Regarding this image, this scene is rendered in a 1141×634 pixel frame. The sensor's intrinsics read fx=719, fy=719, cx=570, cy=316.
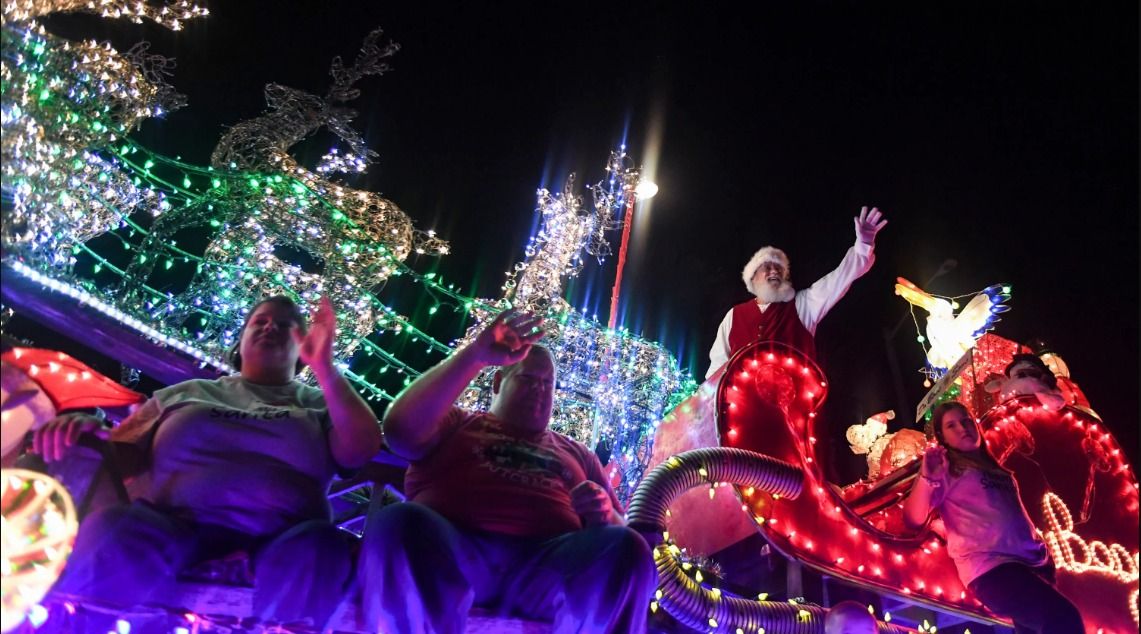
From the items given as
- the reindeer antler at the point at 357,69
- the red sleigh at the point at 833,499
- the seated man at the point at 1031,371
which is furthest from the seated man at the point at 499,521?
the reindeer antler at the point at 357,69

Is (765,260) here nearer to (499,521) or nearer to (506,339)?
(506,339)

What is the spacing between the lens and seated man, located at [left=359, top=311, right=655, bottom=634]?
6.81 ft

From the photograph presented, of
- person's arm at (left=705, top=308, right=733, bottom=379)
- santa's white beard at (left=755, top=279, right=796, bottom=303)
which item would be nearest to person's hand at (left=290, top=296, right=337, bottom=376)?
person's arm at (left=705, top=308, right=733, bottom=379)

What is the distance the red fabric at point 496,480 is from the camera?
8.18 feet

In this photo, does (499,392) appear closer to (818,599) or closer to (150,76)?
(818,599)

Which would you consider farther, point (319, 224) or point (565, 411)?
point (565, 411)

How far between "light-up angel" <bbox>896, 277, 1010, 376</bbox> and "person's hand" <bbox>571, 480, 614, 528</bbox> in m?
4.85

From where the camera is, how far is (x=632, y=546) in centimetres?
228

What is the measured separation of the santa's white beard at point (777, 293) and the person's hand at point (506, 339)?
2.75m

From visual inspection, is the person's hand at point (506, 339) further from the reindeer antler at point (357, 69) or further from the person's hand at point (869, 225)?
the reindeer antler at point (357, 69)

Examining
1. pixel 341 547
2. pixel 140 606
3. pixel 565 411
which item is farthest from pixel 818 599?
pixel 565 411

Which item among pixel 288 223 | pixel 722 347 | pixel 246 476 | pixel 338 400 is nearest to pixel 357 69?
pixel 288 223

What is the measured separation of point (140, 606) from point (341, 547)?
0.54 metres

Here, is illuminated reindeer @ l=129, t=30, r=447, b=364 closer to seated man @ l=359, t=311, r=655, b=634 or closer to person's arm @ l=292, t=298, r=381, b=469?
seated man @ l=359, t=311, r=655, b=634
